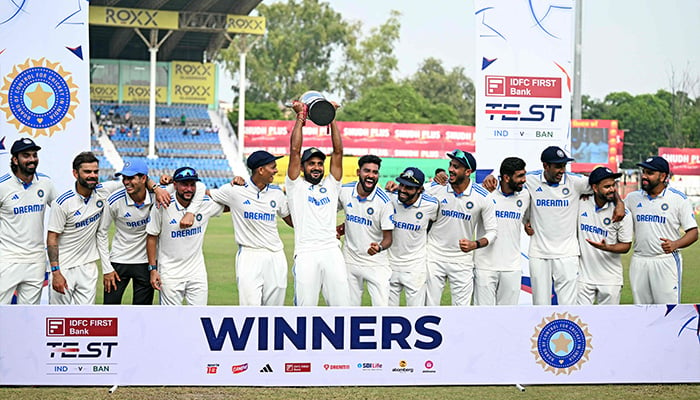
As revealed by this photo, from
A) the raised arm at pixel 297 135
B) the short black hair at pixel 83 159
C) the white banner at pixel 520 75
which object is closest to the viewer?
the raised arm at pixel 297 135

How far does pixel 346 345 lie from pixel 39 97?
206 inches

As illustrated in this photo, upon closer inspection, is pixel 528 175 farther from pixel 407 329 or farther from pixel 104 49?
pixel 104 49

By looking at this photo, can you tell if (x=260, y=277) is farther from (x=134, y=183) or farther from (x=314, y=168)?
(x=134, y=183)

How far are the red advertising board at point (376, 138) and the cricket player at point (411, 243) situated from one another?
44062 millimetres

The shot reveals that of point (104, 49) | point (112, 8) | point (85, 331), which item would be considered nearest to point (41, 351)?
point (85, 331)

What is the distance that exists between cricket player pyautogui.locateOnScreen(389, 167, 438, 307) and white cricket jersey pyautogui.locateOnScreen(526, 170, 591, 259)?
3.98ft

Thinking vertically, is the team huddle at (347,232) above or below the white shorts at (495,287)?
above

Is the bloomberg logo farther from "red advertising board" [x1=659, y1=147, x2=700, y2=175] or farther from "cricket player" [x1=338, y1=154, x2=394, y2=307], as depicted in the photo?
"red advertising board" [x1=659, y1=147, x2=700, y2=175]

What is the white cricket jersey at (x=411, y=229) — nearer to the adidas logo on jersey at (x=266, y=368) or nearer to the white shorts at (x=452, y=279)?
the white shorts at (x=452, y=279)

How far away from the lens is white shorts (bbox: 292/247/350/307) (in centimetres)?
863

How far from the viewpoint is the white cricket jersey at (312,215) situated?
870 cm

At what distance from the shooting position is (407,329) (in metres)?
7.74

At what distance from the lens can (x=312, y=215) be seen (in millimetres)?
8711

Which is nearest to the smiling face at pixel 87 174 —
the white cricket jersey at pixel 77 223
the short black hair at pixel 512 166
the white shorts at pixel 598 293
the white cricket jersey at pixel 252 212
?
the white cricket jersey at pixel 77 223
